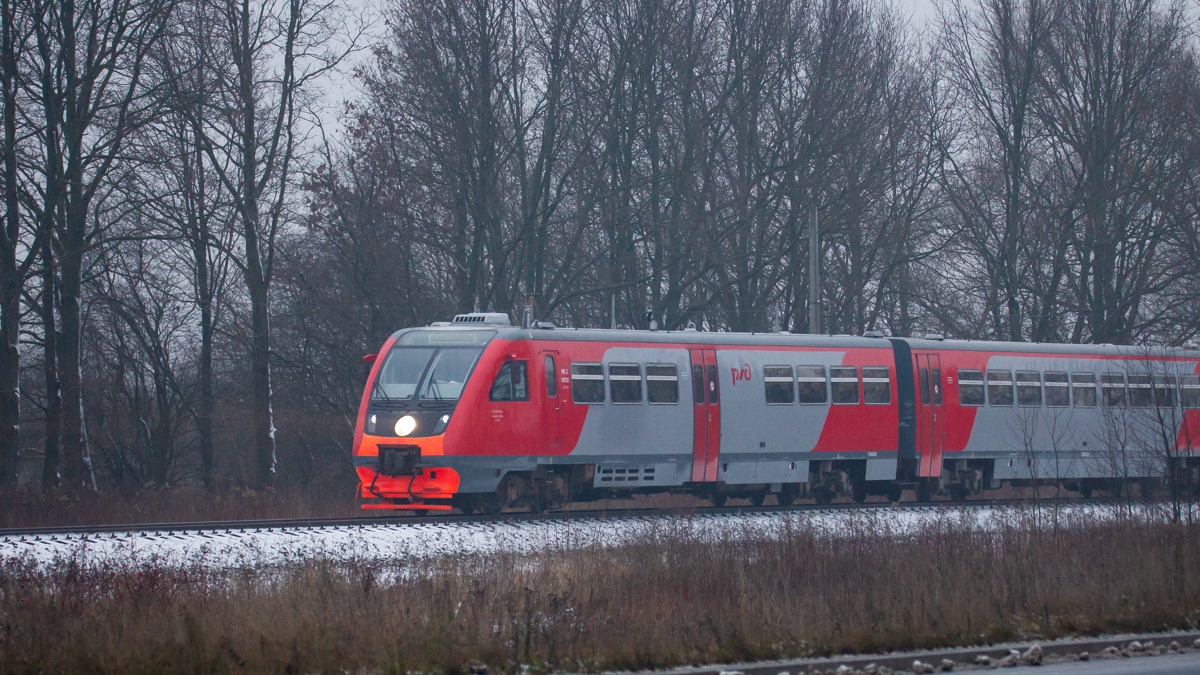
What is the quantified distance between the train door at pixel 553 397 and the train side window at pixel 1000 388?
957 cm

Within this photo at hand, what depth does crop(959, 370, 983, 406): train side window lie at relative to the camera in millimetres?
23891

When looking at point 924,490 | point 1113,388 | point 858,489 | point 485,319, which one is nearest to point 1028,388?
point 1113,388

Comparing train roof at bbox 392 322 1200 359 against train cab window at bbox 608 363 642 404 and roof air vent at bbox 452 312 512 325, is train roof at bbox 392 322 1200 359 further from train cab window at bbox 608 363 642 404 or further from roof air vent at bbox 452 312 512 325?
train cab window at bbox 608 363 642 404

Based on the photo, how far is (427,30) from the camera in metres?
29.4

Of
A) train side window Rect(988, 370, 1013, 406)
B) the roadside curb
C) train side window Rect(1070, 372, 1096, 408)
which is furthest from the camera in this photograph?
train side window Rect(1070, 372, 1096, 408)

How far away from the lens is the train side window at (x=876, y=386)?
22922 millimetres

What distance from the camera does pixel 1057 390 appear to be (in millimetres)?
24922

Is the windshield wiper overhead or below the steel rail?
overhead

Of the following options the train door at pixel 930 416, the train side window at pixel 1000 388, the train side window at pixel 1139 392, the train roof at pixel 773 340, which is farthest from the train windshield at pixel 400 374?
the train side window at pixel 1139 392

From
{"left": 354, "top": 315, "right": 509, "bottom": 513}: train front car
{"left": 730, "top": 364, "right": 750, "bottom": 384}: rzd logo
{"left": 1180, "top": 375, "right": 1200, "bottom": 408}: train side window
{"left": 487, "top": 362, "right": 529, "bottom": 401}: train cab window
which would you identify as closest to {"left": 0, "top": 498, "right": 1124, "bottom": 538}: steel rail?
{"left": 354, "top": 315, "right": 509, "bottom": 513}: train front car

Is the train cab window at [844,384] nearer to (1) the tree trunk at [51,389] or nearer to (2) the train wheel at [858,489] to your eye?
(2) the train wheel at [858,489]

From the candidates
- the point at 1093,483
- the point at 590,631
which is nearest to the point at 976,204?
the point at 1093,483

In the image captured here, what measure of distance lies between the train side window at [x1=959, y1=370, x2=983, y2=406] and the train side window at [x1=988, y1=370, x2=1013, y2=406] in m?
0.24

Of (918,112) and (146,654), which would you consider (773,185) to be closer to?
(918,112)
